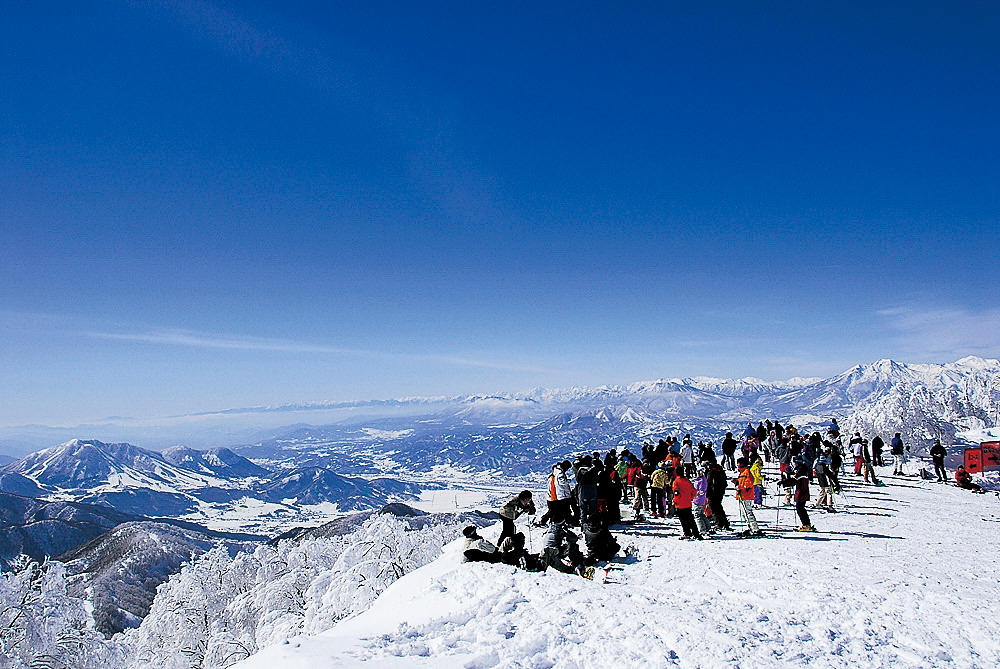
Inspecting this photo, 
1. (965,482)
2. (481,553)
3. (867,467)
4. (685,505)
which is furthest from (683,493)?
(965,482)

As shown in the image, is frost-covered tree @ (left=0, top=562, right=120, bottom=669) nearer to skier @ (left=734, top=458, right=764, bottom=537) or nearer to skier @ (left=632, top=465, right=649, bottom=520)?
skier @ (left=632, top=465, right=649, bottom=520)

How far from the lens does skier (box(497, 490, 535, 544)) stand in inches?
519

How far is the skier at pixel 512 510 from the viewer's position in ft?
43.3

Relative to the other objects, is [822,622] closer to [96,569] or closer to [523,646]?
[523,646]

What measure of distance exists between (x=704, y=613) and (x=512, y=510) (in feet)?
20.0

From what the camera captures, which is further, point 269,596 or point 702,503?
point 269,596

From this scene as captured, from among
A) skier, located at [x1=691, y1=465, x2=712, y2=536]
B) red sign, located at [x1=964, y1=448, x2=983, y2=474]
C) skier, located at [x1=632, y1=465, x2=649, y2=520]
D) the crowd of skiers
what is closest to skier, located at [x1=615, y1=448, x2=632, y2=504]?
the crowd of skiers

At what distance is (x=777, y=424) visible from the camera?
3100cm

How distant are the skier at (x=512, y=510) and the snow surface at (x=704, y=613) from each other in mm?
1138

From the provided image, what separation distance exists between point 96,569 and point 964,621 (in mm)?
165126

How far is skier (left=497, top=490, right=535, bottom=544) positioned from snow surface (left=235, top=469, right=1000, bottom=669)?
1.14 metres

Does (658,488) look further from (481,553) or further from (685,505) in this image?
(481,553)

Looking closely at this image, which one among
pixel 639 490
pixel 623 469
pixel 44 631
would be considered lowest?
pixel 44 631

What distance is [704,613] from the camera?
8.68m
